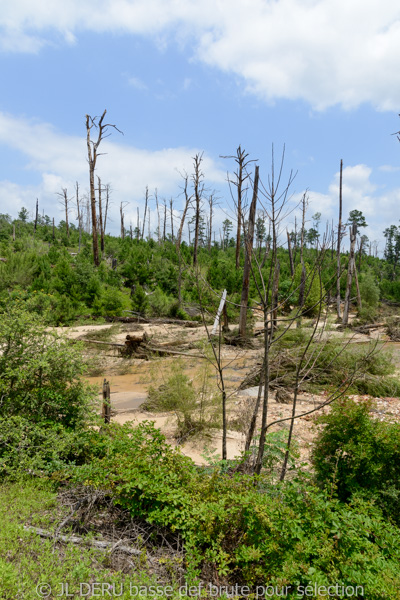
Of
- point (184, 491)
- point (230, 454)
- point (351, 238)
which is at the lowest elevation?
point (230, 454)

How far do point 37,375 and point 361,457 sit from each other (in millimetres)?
3598

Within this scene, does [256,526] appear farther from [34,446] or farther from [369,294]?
[369,294]

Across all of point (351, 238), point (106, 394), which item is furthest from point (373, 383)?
point (351, 238)

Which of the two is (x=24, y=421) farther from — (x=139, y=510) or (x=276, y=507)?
(x=276, y=507)

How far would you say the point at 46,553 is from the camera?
2486 millimetres

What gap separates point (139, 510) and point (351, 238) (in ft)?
64.6

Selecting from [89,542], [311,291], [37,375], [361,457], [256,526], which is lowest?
[89,542]

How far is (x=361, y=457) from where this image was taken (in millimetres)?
3057

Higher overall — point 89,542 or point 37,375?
point 37,375

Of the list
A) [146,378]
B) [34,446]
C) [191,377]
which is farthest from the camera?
[191,377]

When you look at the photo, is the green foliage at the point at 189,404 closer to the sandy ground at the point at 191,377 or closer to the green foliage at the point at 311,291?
the sandy ground at the point at 191,377

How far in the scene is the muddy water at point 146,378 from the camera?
7.16 m

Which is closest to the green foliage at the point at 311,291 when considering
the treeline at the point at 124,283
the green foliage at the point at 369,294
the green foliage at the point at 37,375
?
the treeline at the point at 124,283

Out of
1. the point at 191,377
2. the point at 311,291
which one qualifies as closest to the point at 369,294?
the point at 311,291
